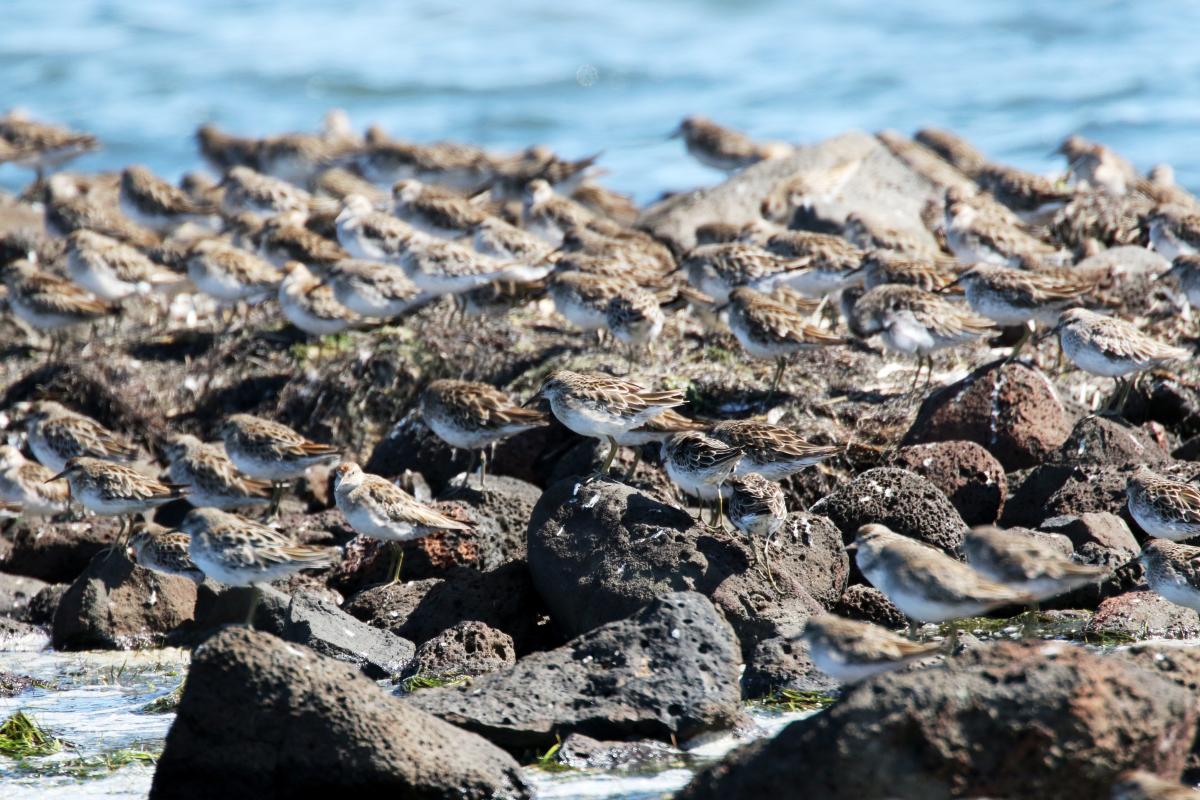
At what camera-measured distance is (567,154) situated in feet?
112

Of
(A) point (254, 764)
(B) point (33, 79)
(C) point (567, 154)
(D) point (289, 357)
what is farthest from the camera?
(B) point (33, 79)

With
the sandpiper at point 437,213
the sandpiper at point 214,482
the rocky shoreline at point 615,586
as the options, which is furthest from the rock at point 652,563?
the sandpiper at point 437,213

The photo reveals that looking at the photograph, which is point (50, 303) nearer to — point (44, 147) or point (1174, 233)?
point (44, 147)

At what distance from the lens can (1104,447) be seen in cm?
1056

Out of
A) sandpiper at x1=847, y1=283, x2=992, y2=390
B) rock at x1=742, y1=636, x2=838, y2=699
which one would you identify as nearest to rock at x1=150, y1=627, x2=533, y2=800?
rock at x1=742, y1=636, x2=838, y2=699

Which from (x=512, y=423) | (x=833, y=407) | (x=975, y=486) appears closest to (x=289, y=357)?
(x=512, y=423)

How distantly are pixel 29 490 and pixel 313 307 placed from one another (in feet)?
10.5

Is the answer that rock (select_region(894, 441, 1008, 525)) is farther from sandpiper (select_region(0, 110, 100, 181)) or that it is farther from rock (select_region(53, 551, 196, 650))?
sandpiper (select_region(0, 110, 100, 181))

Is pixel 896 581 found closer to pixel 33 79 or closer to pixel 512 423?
pixel 512 423

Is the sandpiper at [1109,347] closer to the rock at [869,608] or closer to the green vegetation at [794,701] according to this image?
the rock at [869,608]

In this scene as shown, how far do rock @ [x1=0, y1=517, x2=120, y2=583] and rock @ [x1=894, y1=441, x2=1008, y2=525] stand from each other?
6.03m

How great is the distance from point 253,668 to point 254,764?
414 mm

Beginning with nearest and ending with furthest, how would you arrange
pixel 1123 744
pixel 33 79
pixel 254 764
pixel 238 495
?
pixel 1123 744 → pixel 254 764 → pixel 238 495 → pixel 33 79

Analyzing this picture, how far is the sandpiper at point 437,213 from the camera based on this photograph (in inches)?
674
